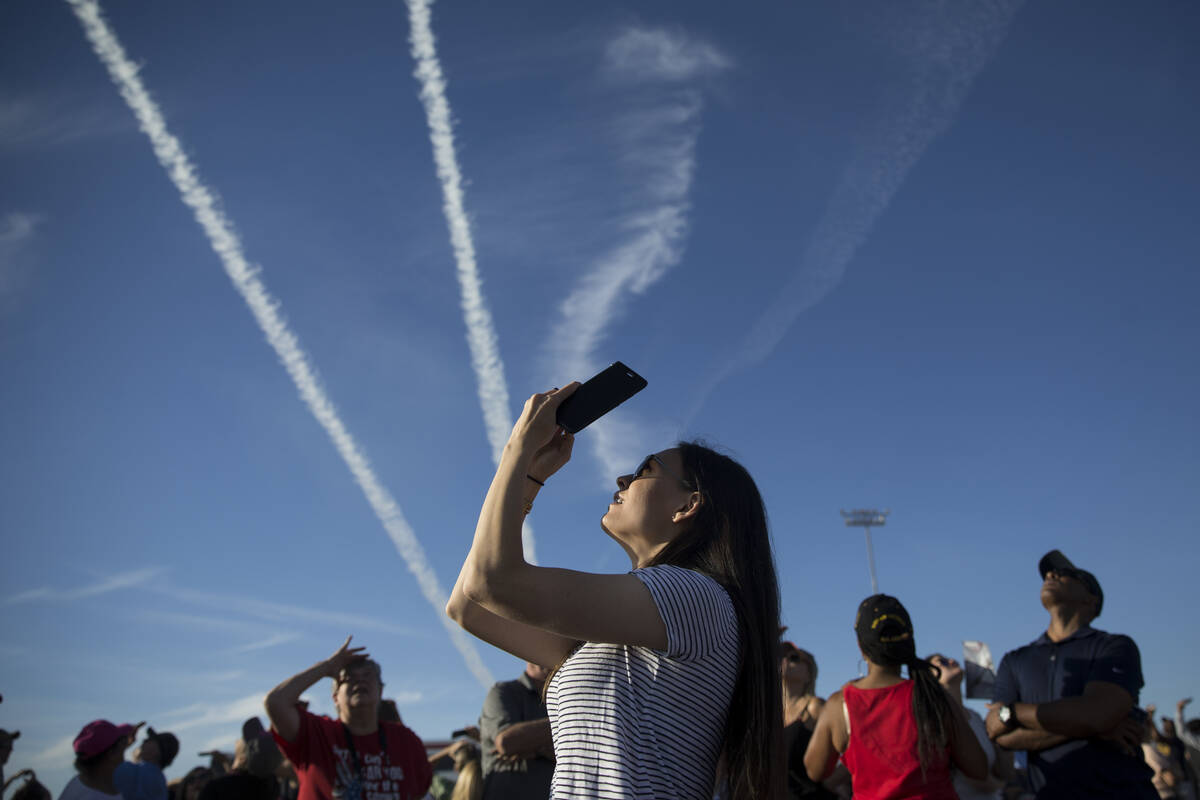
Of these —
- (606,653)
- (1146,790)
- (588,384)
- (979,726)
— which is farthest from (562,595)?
(1146,790)

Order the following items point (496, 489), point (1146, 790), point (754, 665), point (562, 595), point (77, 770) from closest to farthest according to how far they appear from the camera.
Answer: point (562, 595), point (496, 489), point (754, 665), point (1146, 790), point (77, 770)

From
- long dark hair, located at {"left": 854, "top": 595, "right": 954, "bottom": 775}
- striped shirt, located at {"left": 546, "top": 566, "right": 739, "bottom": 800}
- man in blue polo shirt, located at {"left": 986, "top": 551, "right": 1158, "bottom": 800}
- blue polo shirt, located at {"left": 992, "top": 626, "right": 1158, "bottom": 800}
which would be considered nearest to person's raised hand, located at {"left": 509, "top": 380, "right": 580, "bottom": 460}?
striped shirt, located at {"left": 546, "top": 566, "right": 739, "bottom": 800}

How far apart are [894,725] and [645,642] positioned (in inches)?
103

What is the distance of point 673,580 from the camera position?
211 cm

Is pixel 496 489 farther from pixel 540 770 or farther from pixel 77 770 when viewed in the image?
pixel 77 770

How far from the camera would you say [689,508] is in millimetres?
2602

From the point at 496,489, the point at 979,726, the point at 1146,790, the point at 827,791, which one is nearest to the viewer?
the point at 496,489

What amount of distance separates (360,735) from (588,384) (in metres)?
4.27

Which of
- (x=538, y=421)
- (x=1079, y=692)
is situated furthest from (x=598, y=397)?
(x=1079, y=692)

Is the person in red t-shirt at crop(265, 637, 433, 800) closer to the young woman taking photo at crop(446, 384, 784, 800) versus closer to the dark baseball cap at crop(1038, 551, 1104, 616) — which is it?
the young woman taking photo at crop(446, 384, 784, 800)

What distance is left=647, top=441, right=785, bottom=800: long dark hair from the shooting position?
2230mm

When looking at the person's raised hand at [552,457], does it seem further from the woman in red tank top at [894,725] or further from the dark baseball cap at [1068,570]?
the dark baseball cap at [1068,570]

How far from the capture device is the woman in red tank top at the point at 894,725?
3.87 metres

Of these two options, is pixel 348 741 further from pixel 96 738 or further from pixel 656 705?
pixel 656 705
